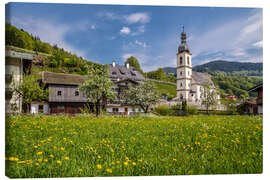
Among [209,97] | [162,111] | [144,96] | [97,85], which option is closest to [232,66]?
[97,85]

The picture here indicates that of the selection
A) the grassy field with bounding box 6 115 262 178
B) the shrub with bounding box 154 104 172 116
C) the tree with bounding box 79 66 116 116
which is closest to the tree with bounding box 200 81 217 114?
the shrub with bounding box 154 104 172 116

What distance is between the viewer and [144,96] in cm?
1339

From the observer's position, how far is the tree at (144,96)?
13.4 meters

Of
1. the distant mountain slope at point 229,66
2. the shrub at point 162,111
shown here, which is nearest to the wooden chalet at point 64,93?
the shrub at point 162,111

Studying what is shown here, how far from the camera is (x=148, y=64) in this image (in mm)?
4934

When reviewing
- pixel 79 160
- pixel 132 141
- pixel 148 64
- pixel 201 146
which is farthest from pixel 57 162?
pixel 148 64

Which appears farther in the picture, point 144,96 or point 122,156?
point 144,96

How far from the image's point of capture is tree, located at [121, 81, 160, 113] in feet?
43.9

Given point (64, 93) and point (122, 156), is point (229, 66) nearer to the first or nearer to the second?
point (122, 156)

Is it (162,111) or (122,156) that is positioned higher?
(122,156)

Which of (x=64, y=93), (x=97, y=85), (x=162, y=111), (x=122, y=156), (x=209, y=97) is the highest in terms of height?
(x=97, y=85)

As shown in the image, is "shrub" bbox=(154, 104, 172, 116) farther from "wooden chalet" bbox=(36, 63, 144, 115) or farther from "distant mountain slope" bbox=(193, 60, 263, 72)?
"distant mountain slope" bbox=(193, 60, 263, 72)

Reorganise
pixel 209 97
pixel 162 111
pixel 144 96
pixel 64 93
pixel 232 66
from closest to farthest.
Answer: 1. pixel 232 66
2. pixel 144 96
3. pixel 162 111
4. pixel 64 93
5. pixel 209 97
